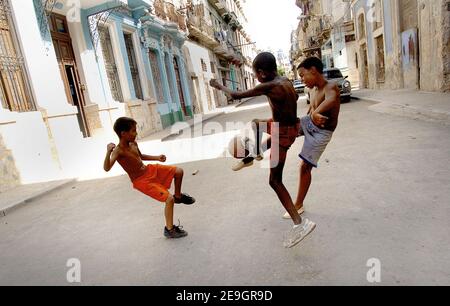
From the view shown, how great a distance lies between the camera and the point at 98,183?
20.6 ft

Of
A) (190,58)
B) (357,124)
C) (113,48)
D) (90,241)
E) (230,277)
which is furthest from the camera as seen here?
(190,58)

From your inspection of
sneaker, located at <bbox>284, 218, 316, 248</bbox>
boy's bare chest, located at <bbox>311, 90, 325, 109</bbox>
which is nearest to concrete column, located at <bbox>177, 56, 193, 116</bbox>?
boy's bare chest, located at <bbox>311, 90, 325, 109</bbox>

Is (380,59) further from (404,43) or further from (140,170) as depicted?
(140,170)

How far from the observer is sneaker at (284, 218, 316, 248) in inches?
102

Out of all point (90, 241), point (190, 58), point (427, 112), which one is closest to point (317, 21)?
point (190, 58)

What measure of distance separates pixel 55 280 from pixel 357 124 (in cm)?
779

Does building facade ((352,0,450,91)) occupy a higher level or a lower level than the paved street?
higher

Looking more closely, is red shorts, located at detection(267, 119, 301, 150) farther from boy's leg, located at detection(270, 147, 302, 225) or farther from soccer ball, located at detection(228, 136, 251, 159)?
soccer ball, located at detection(228, 136, 251, 159)

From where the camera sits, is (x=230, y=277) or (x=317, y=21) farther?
(x=317, y=21)

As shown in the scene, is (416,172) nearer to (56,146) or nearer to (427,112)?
(427,112)

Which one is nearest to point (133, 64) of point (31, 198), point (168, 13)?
point (168, 13)

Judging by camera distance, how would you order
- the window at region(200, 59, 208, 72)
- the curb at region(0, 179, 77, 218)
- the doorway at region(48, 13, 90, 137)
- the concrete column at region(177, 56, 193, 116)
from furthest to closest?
the window at region(200, 59, 208, 72)
the concrete column at region(177, 56, 193, 116)
the doorway at region(48, 13, 90, 137)
the curb at region(0, 179, 77, 218)

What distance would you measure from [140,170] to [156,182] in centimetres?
20

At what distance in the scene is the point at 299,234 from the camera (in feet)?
8.61
